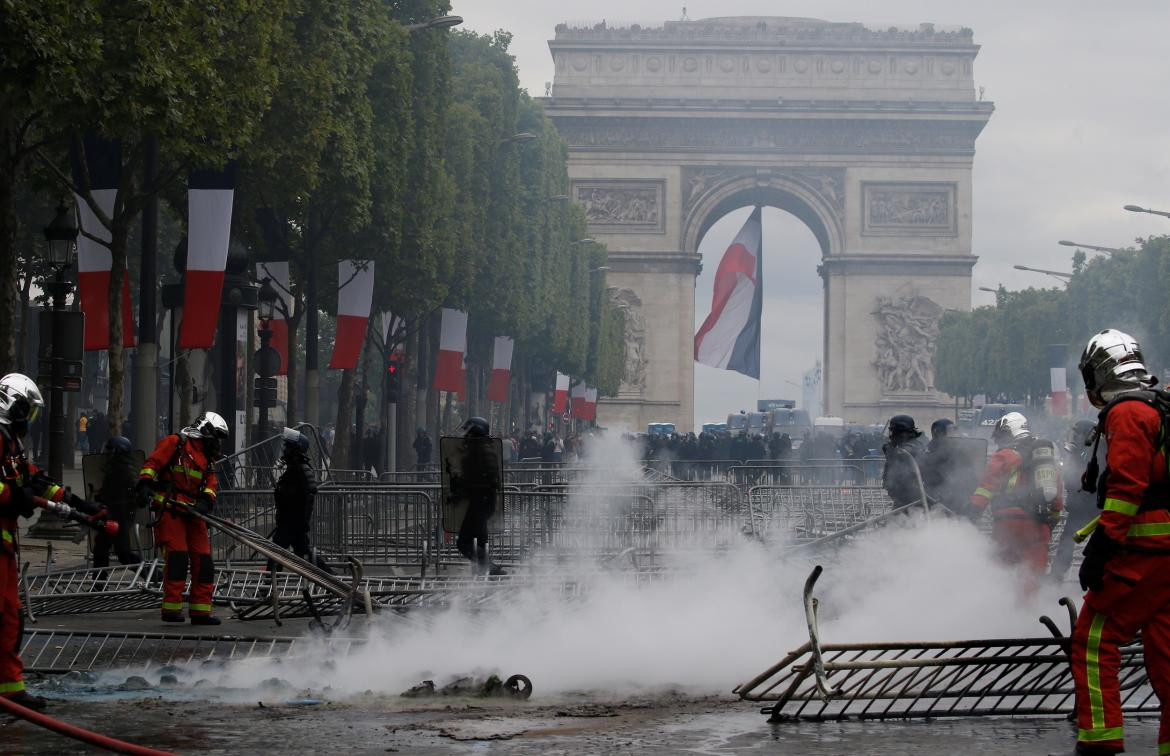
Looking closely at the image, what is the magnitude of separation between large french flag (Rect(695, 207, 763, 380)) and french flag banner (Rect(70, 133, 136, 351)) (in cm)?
5164

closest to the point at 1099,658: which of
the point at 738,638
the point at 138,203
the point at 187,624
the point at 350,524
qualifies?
the point at 738,638

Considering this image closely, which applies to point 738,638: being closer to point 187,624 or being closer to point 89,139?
point 187,624

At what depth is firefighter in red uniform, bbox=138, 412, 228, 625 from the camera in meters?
13.9

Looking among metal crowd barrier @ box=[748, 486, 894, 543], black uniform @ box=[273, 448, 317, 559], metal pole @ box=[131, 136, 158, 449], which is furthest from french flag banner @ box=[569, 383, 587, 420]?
black uniform @ box=[273, 448, 317, 559]

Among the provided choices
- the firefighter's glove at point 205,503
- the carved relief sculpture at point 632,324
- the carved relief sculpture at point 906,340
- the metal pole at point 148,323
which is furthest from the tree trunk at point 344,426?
the carved relief sculpture at point 906,340

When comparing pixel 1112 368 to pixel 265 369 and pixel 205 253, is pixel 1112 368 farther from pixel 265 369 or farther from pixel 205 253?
pixel 265 369

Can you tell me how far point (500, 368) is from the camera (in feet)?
171

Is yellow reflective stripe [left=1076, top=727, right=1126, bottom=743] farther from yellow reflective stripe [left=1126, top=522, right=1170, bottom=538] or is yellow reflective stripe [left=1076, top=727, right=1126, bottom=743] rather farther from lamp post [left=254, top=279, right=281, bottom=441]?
lamp post [left=254, top=279, right=281, bottom=441]

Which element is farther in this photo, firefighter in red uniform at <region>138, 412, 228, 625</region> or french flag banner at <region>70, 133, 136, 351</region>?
french flag banner at <region>70, 133, 136, 351</region>

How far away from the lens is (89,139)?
2302 centimetres

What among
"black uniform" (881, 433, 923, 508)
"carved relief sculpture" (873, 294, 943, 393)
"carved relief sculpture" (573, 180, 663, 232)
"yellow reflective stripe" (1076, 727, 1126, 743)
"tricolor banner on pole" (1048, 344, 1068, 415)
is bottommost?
"yellow reflective stripe" (1076, 727, 1126, 743)

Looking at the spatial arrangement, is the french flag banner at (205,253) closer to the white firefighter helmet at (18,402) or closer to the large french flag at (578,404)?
the white firefighter helmet at (18,402)

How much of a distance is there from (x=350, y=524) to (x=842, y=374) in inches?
2476

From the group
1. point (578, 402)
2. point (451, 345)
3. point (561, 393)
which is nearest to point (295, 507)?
point (451, 345)
